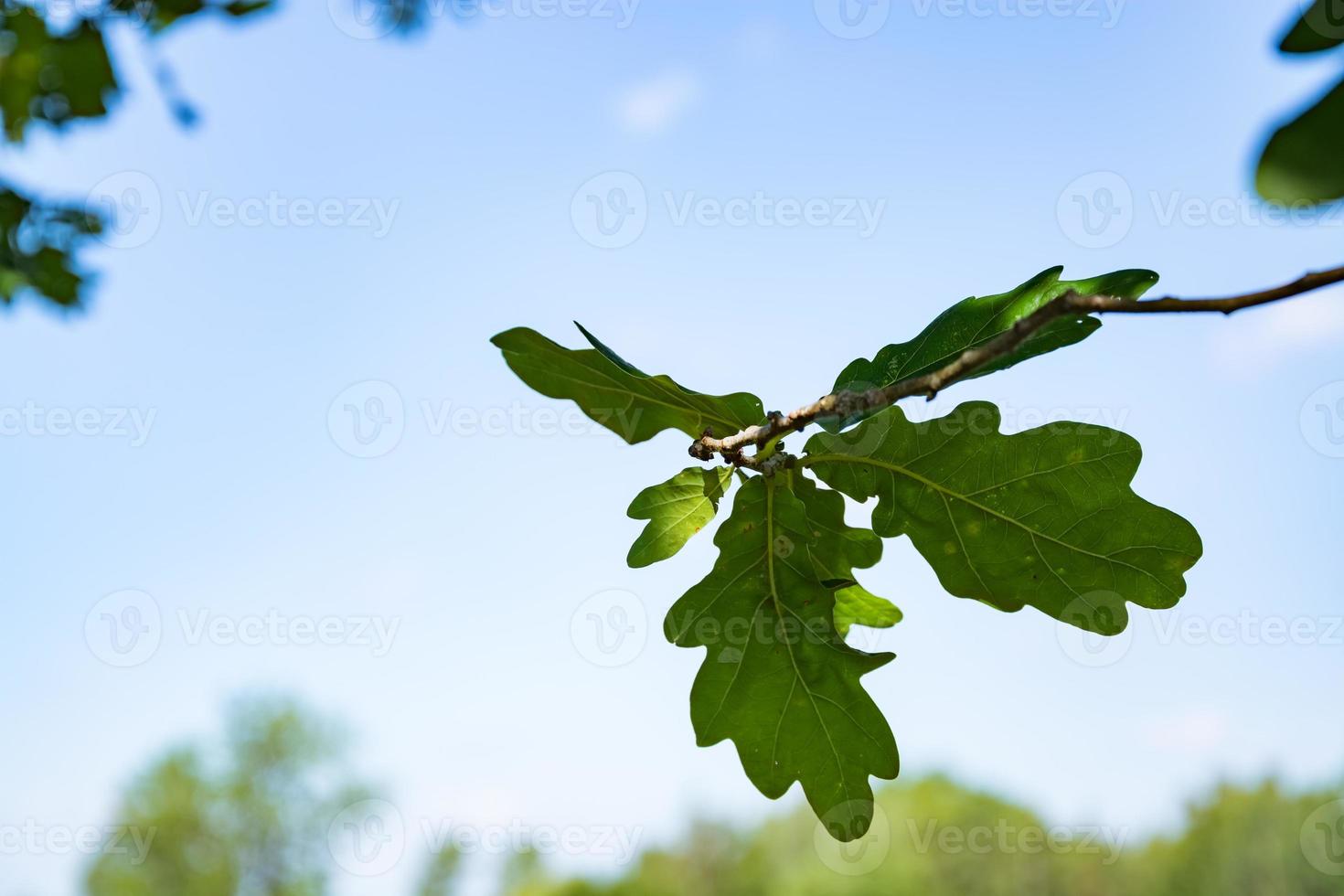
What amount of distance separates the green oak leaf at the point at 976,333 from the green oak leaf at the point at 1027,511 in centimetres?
14

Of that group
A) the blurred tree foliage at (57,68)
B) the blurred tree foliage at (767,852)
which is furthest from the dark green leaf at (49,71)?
the blurred tree foliage at (767,852)

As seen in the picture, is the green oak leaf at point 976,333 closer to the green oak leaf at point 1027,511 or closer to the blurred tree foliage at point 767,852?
the green oak leaf at point 1027,511

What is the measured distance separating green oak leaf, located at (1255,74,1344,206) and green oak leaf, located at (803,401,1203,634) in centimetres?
117

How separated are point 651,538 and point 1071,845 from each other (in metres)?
56.7

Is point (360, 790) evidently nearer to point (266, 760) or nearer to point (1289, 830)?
point (266, 760)

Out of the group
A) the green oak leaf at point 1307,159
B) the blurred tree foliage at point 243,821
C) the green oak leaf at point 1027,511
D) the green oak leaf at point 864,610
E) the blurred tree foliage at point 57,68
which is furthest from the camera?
the blurred tree foliage at point 243,821

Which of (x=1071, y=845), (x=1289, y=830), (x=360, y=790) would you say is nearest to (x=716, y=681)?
(x=360, y=790)

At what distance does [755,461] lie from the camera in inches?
79.6

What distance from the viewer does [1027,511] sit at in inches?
80.9

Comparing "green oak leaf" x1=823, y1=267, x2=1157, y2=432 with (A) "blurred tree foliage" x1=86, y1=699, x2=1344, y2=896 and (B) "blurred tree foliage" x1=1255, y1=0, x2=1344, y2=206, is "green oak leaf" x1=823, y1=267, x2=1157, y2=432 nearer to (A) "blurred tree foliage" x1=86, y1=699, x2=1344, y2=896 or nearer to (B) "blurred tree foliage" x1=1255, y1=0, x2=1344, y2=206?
(B) "blurred tree foliage" x1=1255, y1=0, x2=1344, y2=206

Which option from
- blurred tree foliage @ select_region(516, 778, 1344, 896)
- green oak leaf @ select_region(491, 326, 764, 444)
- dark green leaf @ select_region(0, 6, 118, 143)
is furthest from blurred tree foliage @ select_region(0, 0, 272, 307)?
blurred tree foliage @ select_region(516, 778, 1344, 896)

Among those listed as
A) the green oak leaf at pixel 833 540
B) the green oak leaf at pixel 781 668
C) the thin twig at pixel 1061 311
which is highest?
the thin twig at pixel 1061 311

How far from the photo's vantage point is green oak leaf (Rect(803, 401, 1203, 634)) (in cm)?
201

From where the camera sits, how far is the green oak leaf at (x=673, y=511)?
7.06 ft
